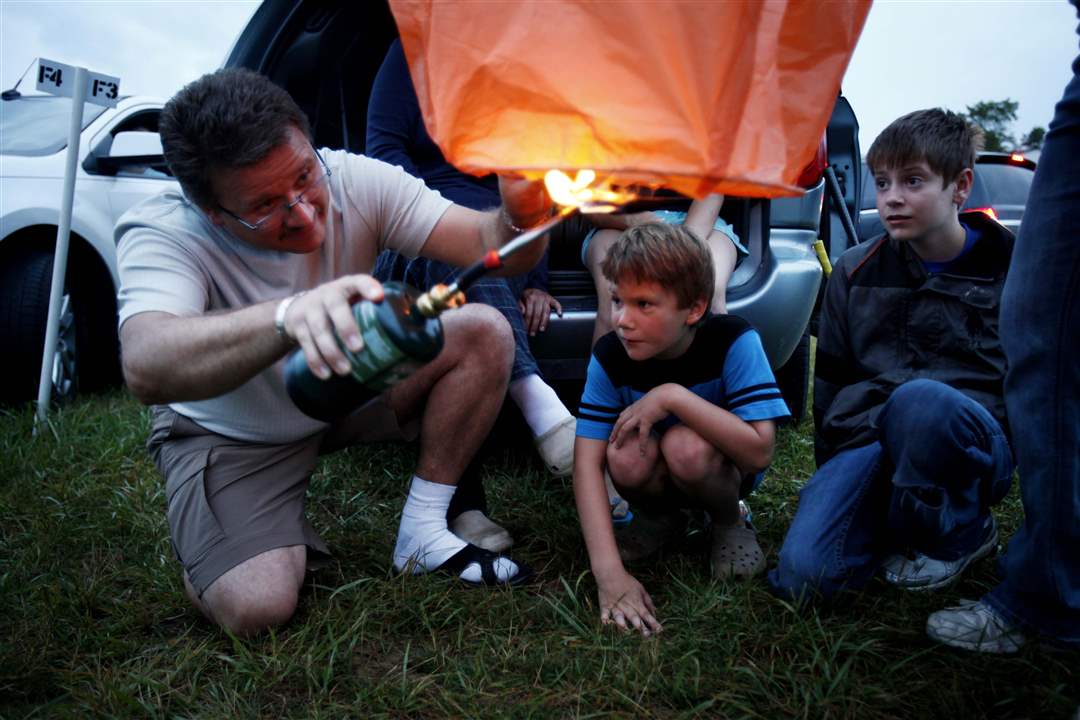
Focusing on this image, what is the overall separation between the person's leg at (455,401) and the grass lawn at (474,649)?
0.75 ft

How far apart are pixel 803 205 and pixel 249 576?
2304mm

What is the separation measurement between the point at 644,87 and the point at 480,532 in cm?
156

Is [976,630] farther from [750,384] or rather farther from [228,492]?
[228,492]

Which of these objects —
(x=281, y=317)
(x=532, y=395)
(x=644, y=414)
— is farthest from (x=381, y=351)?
(x=532, y=395)

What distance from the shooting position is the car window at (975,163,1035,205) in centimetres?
677

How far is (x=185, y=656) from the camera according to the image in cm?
193

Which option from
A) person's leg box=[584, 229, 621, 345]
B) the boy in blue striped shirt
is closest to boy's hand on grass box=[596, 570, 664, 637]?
the boy in blue striped shirt

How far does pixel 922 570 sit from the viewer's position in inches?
83.3

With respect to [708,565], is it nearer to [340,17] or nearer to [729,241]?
[729,241]

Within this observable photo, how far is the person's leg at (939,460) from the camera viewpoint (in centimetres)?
190

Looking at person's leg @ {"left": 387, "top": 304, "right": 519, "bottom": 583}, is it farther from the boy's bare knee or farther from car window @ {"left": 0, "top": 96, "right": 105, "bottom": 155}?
car window @ {"left": 0, "top": 96, "right": 105, "bottom": 155}

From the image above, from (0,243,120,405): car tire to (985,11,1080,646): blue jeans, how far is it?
406 cm

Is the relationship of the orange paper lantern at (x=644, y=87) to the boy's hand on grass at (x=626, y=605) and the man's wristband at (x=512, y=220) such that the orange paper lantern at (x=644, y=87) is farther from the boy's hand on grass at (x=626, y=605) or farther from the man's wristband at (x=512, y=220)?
the boy's hand on grass at (x=626, y=605)

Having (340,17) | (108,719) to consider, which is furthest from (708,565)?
(340,17)
